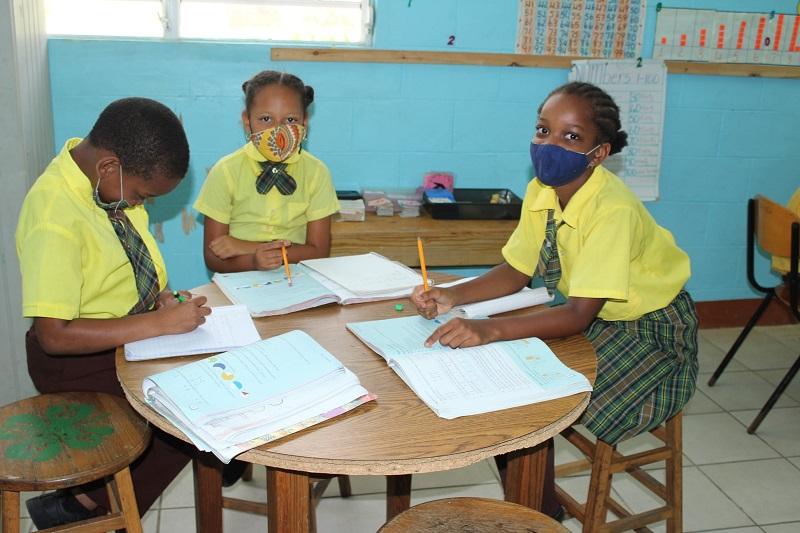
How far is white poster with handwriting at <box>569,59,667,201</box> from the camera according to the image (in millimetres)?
3725

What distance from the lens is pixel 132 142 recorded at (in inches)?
67.2

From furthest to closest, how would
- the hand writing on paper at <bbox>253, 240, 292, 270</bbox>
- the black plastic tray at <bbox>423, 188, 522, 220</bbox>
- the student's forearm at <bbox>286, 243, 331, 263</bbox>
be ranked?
the black plastic tray at <bbox>423, 188, 522, 220</bbox>
the student's forearm at <bbox>286, 243, 331, 263</bbox>
the hand writing on paper at <bbox>253, 240, 292, 270</bbox>

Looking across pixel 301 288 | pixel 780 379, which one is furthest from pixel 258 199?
pixel 780 379

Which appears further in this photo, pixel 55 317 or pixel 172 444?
pixel 172 444

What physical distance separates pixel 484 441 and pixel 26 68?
2.36 m

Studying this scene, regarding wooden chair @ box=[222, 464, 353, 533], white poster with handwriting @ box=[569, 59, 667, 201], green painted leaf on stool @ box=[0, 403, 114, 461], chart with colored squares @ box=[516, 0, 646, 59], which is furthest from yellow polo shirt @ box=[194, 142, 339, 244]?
white poster with handwriting @ box=[569, 59, 667, 201]

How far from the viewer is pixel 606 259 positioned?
1.83 metres

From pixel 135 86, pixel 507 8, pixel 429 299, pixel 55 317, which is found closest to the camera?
pixel 55 317

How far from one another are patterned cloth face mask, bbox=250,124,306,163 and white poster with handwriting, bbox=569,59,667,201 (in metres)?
1.75

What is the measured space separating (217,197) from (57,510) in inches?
42.1

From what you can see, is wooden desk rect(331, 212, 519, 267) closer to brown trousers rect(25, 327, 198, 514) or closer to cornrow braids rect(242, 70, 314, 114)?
cornrow braids rect(242, 70, 314, 114)

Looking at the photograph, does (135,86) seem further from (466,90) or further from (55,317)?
(55,317)

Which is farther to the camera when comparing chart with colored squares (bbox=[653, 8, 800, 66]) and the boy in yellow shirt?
chart with colored squares (bbox=[653, 8, 800, 66])

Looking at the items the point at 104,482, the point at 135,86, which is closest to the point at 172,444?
the point at 104,482
